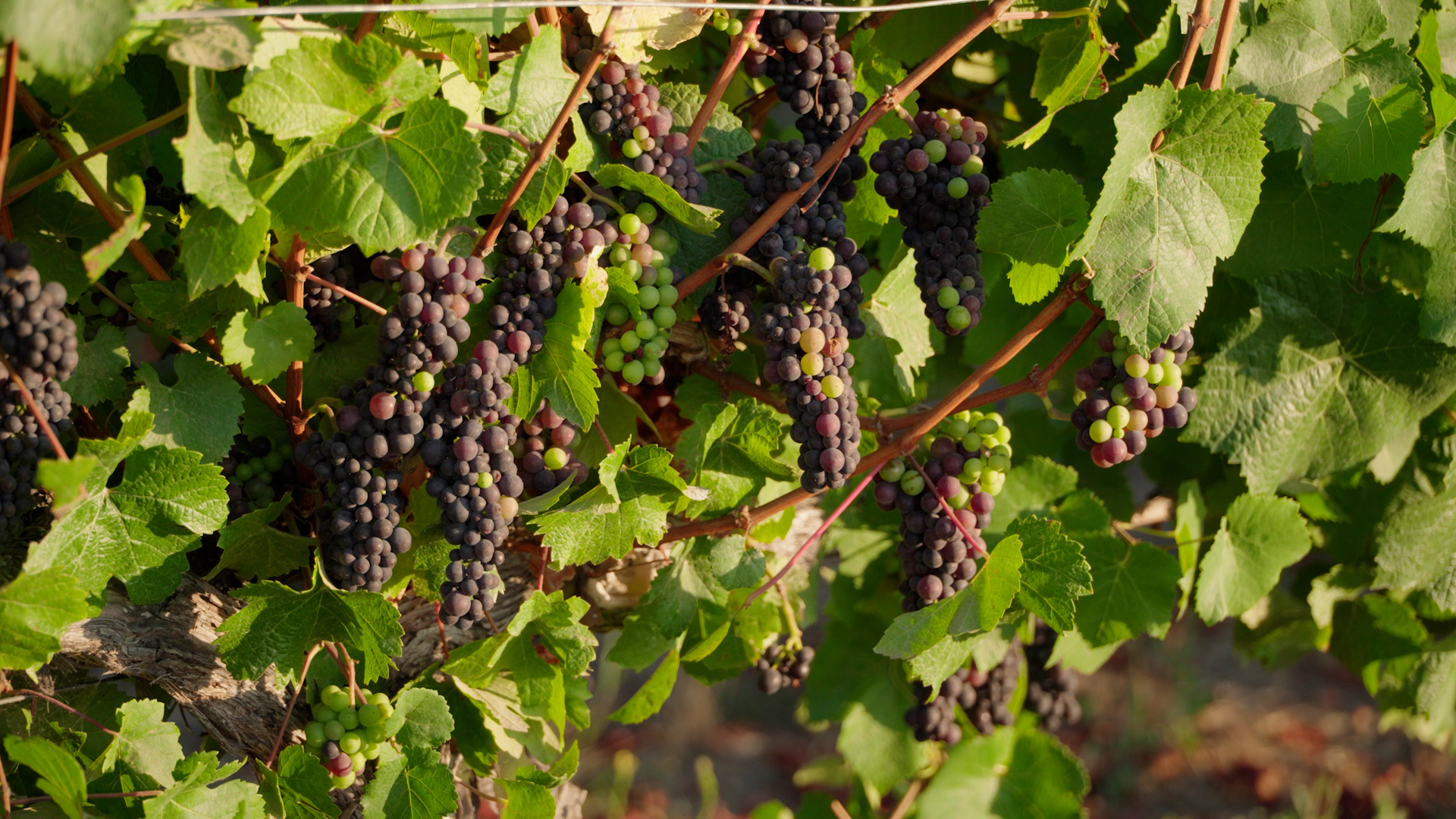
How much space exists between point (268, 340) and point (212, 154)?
200 mm

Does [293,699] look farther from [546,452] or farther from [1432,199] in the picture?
[1432,199]

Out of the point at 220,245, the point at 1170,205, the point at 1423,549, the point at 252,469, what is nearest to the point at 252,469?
the point at 252,469

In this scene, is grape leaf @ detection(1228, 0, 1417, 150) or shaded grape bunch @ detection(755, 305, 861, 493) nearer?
shaded grape bunch @ detection(755, 305, 861, 493)

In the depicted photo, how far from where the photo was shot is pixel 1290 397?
1487 mm

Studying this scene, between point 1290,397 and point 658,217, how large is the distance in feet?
3.51

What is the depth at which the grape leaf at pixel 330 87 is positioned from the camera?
0.85m

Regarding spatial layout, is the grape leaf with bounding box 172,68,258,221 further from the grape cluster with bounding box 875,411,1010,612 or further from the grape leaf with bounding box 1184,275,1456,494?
the grape leaf with bounding box 1184,275,1456,494

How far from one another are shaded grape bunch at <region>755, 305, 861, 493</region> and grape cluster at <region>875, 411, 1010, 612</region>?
204 mm

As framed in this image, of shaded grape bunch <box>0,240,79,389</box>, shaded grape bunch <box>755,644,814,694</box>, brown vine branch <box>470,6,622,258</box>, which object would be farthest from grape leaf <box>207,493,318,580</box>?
shaded grape bunch <box>755,644,814,694</box>

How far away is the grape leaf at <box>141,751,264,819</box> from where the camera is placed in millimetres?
999

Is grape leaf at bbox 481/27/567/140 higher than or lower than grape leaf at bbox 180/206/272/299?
higher

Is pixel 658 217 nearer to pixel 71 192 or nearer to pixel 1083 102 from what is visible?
pixel 71 192

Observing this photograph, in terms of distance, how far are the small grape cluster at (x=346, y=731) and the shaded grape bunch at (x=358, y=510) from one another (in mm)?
197

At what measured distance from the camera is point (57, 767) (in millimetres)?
958
